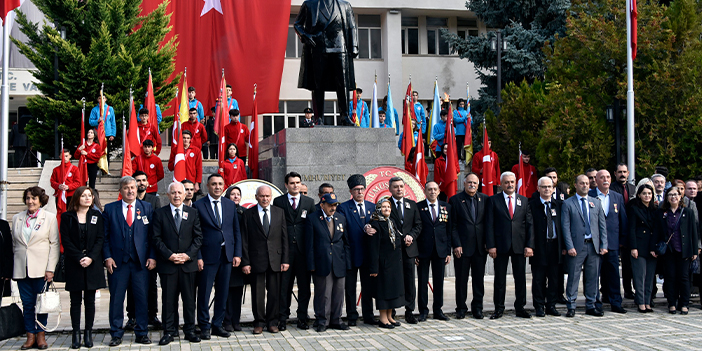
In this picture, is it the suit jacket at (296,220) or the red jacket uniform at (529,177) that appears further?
the red jacket uniform at (529,177)

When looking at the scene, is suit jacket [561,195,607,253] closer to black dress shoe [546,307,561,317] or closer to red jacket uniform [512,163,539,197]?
black dress shoe [546,307,561,317]

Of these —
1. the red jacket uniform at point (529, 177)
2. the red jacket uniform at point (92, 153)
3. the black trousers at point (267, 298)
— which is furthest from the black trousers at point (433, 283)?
the red jacket uniform at point (92, 153)

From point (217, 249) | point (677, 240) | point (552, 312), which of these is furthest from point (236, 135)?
point (677, 240)

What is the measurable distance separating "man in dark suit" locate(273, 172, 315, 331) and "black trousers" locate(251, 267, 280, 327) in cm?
10

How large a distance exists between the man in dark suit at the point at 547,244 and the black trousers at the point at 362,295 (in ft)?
7.50

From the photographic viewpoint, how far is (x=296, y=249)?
29.5ft

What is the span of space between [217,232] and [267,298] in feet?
3.32

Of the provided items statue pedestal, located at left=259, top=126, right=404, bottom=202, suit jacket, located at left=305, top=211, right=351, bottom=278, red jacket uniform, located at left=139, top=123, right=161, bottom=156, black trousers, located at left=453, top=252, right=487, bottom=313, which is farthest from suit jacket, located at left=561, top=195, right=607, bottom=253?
red jacket uniform, located at left=139, top=123, right=161, bottom=156

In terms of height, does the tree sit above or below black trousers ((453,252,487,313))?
above

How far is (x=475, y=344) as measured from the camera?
7.68 m

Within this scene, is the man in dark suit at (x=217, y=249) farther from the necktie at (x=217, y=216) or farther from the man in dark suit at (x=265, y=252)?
the man in dark suit at (x=265, y=252)

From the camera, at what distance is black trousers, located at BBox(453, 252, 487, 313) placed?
9422mm

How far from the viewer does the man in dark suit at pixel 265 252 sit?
866 cm

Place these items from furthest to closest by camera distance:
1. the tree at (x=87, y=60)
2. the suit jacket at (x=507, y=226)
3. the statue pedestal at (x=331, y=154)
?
the tree at (x=87, y=60) → the statue pedestal at (x=331, y=154) → the suit jacket at (x=507, y=226)
